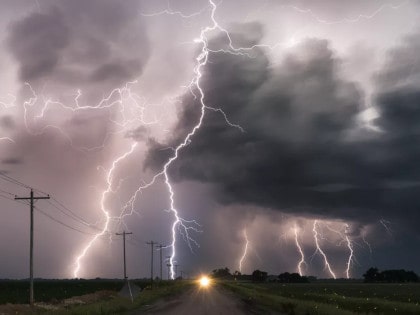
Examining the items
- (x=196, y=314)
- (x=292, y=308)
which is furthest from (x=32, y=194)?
(x=292, y=308)

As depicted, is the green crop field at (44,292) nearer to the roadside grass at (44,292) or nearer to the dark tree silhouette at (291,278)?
the roadside grass at (44,292)

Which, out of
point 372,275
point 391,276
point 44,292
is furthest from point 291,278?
point 44,292

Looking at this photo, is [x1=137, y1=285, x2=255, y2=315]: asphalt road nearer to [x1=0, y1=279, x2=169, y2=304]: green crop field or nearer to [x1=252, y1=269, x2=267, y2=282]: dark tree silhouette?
[x1=0, y1=279, x2=169, y2=304]: green crop field

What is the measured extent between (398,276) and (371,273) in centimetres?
821

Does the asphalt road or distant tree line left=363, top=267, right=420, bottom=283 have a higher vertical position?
the asphalt road

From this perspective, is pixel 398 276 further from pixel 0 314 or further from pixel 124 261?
pixel 0 314

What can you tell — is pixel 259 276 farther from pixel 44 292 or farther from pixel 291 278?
pixel 44 292

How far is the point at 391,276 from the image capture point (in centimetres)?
15025

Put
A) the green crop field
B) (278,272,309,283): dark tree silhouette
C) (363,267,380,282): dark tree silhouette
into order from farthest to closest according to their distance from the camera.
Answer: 1. (278,272,309,283): dark tree silhouette
2. (363,267,380,282): dark tree silhouette
3. the green crop field

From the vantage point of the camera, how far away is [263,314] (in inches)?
1146

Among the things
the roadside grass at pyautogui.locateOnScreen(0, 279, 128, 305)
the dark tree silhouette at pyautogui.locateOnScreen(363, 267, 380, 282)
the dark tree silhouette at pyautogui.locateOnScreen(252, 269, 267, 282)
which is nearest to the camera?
the roadside grass at pyautogui.locateOnScreen(0, 279, 128, 305)

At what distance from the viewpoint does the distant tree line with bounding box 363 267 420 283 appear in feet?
488

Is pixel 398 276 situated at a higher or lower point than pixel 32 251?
lower

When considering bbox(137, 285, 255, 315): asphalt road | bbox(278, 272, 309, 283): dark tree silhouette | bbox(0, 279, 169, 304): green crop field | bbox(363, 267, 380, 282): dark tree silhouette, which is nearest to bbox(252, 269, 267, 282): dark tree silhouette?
bbox(278, 272, 309, 283): dark tree silhouette
